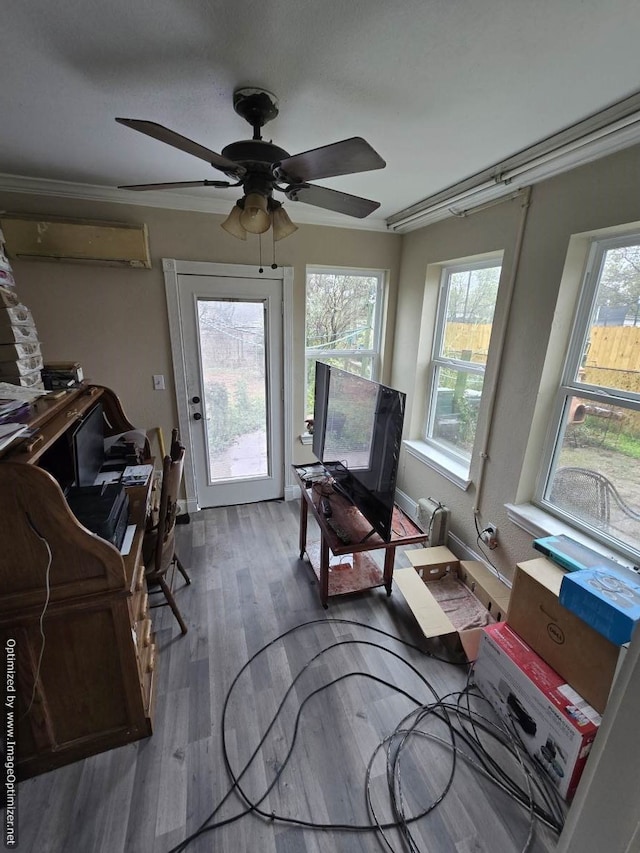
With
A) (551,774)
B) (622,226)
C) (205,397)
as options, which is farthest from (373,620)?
(622,226)

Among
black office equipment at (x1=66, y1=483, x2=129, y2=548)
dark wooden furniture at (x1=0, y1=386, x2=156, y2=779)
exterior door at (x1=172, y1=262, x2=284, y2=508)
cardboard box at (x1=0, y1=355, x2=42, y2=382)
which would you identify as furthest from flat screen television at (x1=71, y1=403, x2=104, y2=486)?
exterior door at (x1=172, y1=262, x2=284, y2=508)

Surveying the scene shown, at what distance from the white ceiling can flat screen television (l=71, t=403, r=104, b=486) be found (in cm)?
128

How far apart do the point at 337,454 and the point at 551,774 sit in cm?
166

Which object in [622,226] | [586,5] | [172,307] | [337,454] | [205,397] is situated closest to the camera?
[586,5]

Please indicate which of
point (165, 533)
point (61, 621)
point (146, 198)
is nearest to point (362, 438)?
point (165, 533)

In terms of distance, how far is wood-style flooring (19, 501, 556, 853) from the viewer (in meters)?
1.17

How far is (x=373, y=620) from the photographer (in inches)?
79.9

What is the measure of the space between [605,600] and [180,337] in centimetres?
279

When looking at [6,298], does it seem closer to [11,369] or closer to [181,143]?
[11,369]

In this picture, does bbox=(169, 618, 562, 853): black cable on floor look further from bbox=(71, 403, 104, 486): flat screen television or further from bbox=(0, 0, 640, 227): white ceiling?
bbox=(0, 0, 640, 227): white ceiling

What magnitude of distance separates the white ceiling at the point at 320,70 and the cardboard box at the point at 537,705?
210 centimetres

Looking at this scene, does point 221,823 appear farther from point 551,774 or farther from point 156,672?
point 551,774

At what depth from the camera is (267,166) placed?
124cm

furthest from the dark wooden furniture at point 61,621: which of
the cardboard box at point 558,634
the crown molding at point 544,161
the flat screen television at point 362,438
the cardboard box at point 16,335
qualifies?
the crown molding at point 544,161
